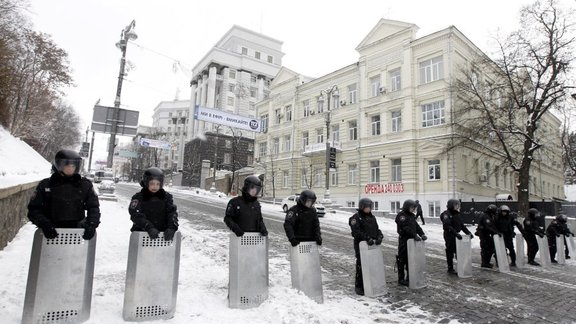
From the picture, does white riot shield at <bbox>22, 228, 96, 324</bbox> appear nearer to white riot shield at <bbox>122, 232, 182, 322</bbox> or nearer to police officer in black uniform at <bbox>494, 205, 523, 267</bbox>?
white riot shield at <bbox>122, 232, 182, 322</bbox>

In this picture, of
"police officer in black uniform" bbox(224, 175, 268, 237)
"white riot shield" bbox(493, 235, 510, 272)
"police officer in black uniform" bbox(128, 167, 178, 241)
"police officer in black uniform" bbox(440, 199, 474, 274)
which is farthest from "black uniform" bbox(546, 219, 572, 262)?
"police officer in black uniform" bbox(128, 167, 178, 241)

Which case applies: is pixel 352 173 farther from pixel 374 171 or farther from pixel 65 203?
pixel 65 203

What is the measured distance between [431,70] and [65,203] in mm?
29040

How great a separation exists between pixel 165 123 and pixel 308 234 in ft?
371

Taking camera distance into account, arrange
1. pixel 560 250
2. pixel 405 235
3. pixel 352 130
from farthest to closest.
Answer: pixel 352 130
pixel 560 250
pixel 405 235

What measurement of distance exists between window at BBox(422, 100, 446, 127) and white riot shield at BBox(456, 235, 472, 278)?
2066 centimetres

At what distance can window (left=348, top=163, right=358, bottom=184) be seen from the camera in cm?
3266

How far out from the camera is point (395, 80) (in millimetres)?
30781

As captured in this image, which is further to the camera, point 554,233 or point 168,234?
point 554,233

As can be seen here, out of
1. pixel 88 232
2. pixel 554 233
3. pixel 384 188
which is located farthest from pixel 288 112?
pixel 88 232

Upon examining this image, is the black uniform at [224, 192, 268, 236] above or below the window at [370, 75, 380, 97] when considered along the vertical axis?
below

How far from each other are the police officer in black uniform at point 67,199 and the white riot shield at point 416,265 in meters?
5.55

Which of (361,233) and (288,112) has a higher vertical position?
(288,112)

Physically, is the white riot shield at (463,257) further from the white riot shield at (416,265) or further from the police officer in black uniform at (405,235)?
the white riot shield at (416,265)
